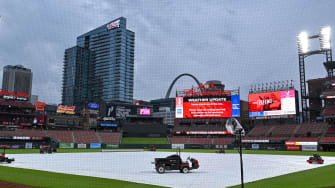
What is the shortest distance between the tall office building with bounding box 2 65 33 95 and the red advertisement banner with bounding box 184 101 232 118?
5842 cm

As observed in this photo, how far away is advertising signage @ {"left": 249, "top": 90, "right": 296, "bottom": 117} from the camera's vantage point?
69.9m

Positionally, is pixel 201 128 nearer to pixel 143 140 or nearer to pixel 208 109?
pixel 208 109

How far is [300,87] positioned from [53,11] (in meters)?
76.8

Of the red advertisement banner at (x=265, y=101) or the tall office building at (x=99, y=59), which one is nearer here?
the tall office building at (x=99, y=59)

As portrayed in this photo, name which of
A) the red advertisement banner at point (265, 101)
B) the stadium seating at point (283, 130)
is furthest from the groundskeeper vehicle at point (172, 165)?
the red advertisement banner at point (265, 101)

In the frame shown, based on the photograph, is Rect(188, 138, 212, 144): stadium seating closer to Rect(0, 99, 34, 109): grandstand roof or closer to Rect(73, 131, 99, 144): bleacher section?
Rect(73, 131, 99, 144): bleacher section

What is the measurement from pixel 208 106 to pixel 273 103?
59.5 feet

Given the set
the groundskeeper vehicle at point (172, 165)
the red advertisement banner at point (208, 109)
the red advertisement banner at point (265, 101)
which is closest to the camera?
the groundskeeper vehicle at point (172, 165)

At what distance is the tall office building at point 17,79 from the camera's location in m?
25.5

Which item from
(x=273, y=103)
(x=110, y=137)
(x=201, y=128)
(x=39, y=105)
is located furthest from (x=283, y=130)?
(x=39, y=105)

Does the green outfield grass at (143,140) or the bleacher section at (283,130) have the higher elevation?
the bleacher section at (283,130)

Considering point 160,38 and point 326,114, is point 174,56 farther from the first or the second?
point 326,114

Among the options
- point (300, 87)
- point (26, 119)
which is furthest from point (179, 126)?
point (26, 119)

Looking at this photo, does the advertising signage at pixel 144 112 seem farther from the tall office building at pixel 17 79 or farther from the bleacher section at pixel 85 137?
the tall office building at pixel 17 79
